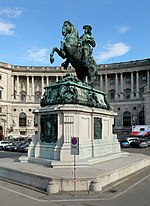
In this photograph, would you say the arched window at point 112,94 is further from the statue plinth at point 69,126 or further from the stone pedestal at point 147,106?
the statue plinth at point 69,126

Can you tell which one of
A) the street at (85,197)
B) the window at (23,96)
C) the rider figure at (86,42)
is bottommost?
the street at (85,197)

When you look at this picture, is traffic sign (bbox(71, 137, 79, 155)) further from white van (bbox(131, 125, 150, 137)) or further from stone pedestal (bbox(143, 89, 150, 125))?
stone pedestal (bbox(143, 89, 150, 125))

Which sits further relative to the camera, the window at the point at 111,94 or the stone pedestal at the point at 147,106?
the window at the point at 111,94

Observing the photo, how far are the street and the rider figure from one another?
9.41m

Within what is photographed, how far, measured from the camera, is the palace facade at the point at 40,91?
87688 millimetres

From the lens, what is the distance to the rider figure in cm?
1923

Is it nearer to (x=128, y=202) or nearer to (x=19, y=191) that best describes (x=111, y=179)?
(x=128, y=202)

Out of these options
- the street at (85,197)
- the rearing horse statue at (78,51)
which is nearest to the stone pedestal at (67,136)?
the street at (85,197)

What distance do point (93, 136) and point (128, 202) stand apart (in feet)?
24.1

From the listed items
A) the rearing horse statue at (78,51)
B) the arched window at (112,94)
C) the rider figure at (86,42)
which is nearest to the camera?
the rearing horse statue at (78,51)

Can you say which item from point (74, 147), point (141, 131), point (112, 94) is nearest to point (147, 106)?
point (141, 131)

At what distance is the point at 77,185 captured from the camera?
1169 cm

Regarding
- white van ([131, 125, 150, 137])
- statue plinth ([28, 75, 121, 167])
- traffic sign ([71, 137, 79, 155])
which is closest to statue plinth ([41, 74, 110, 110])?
statue plinth ([28, 75, 121, 167])

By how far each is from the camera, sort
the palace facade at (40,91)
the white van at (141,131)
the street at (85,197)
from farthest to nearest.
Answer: the palace facade at (40,91), the white van at (141,131), the street at (85,197)
